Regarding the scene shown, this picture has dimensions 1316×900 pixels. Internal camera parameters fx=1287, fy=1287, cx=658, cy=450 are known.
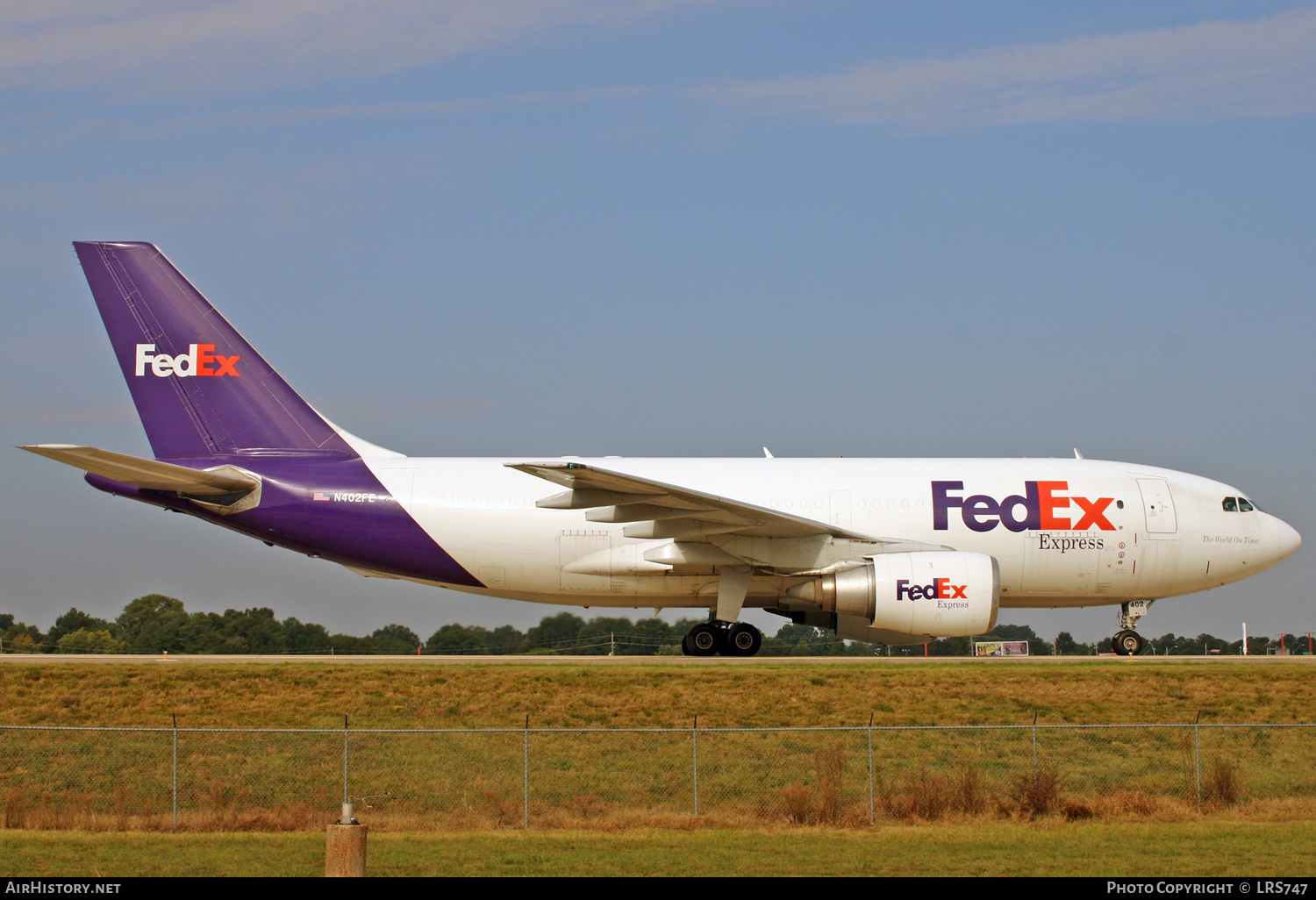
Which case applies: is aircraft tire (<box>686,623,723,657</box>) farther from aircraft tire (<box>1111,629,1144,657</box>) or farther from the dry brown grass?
aircraft tire (<box>1111,629,1144,657</box>)

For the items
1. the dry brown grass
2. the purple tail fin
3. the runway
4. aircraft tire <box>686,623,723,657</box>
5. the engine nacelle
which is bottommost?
the dry brown grass

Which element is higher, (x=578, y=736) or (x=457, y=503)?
(x=457, y=503)

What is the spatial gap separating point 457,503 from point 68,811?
9.88m

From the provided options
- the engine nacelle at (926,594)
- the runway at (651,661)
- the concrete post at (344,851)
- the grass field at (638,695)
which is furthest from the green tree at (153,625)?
the concrete post at (344,851)

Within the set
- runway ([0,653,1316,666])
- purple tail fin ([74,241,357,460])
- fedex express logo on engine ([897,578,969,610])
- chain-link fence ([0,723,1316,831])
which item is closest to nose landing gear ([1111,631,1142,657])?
runway ([0,653,1316,666])

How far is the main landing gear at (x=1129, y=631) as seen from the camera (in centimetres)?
2417

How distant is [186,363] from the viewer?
79.0 feet

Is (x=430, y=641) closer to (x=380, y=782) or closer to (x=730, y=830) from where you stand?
(x=380, y=782)

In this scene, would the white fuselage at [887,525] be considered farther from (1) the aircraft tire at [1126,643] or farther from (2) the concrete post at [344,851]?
(2) the concrete post at [344,851]

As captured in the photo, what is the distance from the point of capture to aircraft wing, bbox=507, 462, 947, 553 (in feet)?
64.7

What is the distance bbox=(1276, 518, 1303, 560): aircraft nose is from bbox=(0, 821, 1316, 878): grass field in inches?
469

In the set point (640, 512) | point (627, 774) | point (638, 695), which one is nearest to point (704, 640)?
point (640, 512)

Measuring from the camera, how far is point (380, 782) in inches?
595
